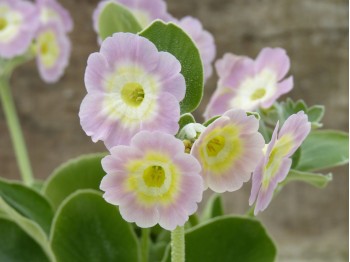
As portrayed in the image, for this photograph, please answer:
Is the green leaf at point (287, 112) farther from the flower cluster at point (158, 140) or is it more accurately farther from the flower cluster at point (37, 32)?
the flower cluster at point (37, 32)

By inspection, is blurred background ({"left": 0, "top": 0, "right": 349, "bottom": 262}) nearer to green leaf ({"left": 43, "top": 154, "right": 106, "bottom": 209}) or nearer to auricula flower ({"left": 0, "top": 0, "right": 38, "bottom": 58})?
auricula flower ({"left": 0, "top": 0, "right": 38, "bottom": 58})

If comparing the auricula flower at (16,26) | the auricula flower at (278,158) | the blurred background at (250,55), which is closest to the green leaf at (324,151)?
the auricula flower at (278,158)

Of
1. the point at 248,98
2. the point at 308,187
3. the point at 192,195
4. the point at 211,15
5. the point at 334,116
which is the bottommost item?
the point at 192,195

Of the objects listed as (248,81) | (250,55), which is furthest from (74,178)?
(250,55)

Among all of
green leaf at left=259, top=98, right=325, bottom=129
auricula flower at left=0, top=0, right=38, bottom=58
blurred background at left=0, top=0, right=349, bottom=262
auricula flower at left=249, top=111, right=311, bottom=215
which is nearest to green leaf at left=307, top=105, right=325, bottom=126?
green leaf at left=259, top=98, right=325, bottom=129

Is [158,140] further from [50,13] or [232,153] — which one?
[50,13]

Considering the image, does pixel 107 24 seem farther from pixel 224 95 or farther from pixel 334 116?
pixel 334 116

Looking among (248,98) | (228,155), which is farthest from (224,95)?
(228,155)
